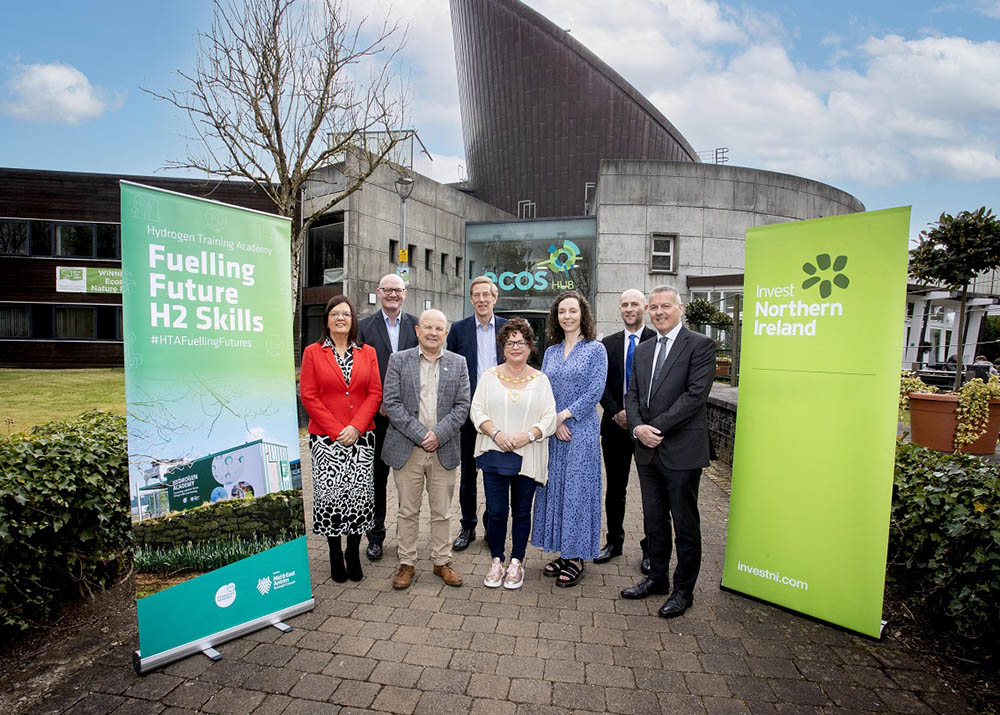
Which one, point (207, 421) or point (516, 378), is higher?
point (516, 378)

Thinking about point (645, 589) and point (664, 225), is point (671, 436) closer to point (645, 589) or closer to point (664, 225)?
point (645, 589)

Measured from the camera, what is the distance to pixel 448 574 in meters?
3.83

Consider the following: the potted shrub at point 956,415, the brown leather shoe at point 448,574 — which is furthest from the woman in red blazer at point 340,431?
the potted shrub at point 956,415

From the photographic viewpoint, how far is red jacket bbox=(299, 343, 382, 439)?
3707 millimetres

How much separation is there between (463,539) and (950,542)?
320cm

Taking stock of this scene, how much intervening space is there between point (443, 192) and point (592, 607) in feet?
68.2

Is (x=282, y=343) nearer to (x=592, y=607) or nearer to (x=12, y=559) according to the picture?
(x=12, y=559)

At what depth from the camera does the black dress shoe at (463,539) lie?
4.54 meters

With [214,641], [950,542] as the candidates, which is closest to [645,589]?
[950,542]

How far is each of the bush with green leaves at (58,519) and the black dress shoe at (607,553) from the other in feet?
10.8

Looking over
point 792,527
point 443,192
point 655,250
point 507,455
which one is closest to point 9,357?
point 443,192

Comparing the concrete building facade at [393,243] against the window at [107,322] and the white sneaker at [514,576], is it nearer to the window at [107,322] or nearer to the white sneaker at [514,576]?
the window at [107,322]

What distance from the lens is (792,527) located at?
350 centimetres

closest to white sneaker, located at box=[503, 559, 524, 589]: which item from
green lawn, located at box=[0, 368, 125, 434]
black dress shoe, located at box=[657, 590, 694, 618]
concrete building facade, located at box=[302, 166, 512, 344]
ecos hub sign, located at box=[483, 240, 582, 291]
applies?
black dress shoe, located at box=[657, 590, 694, 618]
